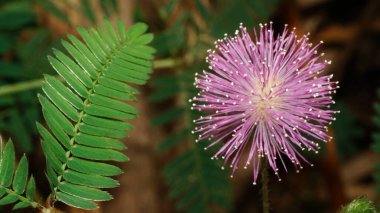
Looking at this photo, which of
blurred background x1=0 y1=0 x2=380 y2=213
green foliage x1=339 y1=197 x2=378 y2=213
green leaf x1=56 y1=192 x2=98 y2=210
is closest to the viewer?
green foliage x1=339 y1=197 x2=378 y2=213

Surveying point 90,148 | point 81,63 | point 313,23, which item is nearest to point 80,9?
point 81,63

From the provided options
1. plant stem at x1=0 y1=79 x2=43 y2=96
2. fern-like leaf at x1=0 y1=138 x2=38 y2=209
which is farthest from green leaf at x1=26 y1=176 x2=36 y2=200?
plant stem at x1=0 y1=79 x2=43 y2=96

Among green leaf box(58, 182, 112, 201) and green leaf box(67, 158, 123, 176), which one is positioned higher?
green leaf box(67, 158, 123, 176)

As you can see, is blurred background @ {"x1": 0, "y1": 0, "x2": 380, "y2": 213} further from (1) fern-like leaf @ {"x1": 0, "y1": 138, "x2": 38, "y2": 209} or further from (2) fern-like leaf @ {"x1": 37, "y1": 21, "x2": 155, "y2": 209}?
(1) fern-like leaf @ {"x1": 0, "y1": 138, "x2": 38, "y2": 209}

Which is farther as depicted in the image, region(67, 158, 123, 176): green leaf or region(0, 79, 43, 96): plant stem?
region(0, 79, 43, 96): plant stem

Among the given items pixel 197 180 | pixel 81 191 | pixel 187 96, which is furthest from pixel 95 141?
pixel 187 96

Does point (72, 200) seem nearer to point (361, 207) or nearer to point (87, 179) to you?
point (87, 179)

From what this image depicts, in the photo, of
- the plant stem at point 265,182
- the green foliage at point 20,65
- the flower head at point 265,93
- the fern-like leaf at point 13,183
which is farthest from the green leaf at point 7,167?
the green foliage at point 20,65
